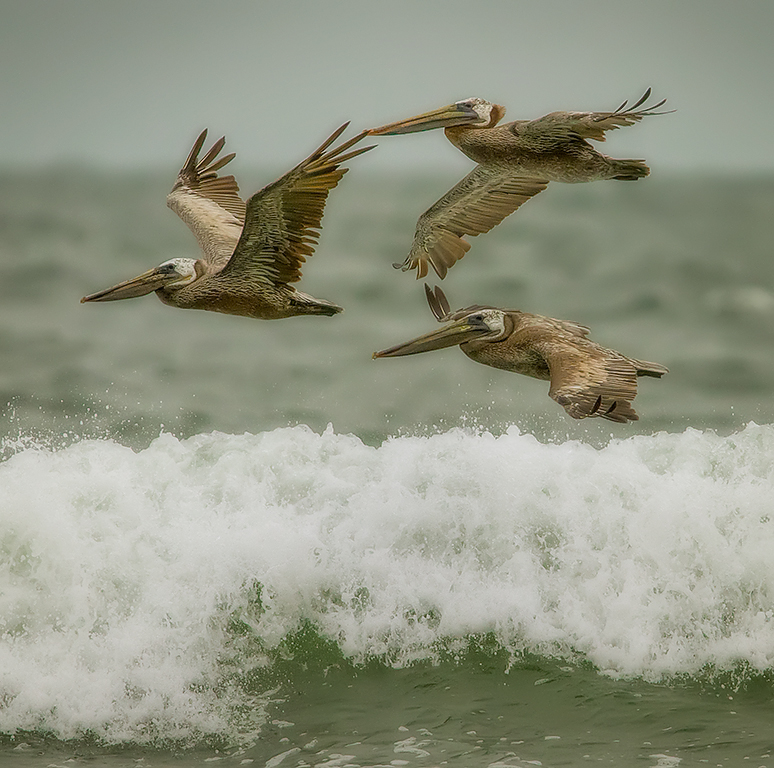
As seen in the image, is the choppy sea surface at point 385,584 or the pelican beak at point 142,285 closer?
the pelican beak at point 142,285

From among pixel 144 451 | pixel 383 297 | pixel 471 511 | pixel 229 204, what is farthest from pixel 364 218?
pixel 229 204

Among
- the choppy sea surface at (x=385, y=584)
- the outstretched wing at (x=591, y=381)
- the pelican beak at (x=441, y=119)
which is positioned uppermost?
the pelican beak at (x=441, y=119)

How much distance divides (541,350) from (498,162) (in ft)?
3.74

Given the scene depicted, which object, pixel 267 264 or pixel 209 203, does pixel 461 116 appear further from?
pixel 209 203

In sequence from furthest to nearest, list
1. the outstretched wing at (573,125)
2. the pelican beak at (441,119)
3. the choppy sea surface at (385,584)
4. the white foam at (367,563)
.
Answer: the white foam at (367,563) < the choppy sea surface at (385,584) < the pelican beak at (441,119) < the outstretched wing at (573,125)

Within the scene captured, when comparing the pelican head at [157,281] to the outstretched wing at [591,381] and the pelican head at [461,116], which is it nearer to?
the pelican head at [461,116]

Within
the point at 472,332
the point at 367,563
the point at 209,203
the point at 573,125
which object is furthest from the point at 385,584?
the point at 573,125

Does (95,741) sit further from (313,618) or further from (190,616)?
(313,618)

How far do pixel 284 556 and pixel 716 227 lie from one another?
14.7 metres

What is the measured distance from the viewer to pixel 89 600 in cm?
952

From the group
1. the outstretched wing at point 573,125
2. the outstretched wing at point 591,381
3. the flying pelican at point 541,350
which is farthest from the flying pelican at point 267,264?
the outstretched wing at point 591,381

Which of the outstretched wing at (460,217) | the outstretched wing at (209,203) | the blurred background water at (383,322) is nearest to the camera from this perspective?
the outstretched wing at (460,217)

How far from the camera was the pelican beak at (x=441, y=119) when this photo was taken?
562 centimetres

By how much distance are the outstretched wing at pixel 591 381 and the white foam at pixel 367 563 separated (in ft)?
14.8
